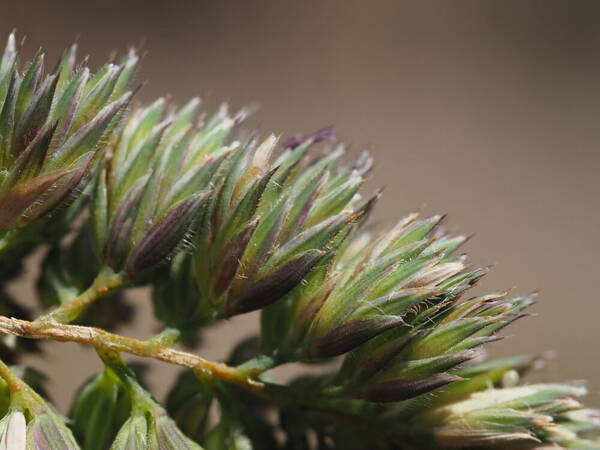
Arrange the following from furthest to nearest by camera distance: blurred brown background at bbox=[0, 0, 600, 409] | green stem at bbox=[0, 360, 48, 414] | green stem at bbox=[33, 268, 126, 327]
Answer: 1. blurred brown background at bbox=[0, 0, 600, 409]
2. green stem at bbox=[33, 268, 126, 327]
3. green stem at bbox=[0, 360, 48, 414]

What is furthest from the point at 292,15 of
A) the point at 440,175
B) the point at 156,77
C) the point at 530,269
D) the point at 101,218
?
the point at 101,218

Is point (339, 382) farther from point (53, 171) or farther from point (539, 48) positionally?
point (539, 48)

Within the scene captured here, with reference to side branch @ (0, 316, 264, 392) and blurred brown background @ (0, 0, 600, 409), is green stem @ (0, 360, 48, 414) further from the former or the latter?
blurred brown background @ (0, 0, 600, 409)

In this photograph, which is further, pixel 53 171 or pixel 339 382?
pixel 339 382

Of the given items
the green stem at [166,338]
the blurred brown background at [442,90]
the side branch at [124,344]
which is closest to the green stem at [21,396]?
the side branch at [124,344]

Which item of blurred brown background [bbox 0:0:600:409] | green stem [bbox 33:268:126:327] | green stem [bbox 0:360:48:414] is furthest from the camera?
blurred brown background [bbox 0:0:600:409]

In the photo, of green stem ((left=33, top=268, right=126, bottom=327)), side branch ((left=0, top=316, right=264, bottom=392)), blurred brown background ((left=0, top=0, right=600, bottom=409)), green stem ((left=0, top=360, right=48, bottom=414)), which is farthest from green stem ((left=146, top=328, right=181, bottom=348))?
blurred brown background ((left=0, top=0, right=600, bottom=409))

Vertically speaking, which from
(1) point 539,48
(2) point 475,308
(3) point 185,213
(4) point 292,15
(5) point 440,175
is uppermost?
(1) point 539,48

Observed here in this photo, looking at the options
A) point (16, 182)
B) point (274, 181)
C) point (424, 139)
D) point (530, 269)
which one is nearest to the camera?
point (16, 182)
